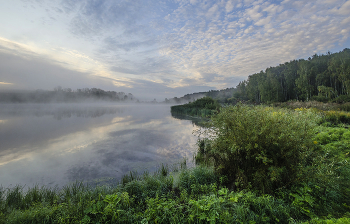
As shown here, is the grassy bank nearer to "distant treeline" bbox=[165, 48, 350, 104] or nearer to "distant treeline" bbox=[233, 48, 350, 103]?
"distant treeline" bbox=[165, 48, 350, 104]

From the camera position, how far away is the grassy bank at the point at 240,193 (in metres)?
3.06

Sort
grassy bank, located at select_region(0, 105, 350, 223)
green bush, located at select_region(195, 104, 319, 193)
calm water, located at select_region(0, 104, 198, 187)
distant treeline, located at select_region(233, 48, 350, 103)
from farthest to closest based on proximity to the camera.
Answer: distant treeline, located at select_region(233, 48, 350, 103) < calm water, located at select_region(0, 104, 198, 187) < green bush, located at select_region(195, 104, 319, 193) < grassy bank, located at select_region(0, 105, 350, 223)

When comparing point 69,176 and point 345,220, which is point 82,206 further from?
point 345,220

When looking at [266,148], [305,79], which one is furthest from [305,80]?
[266,148]

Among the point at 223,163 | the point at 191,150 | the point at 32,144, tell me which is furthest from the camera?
the point at 32,144

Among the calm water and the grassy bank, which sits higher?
the grassy bank

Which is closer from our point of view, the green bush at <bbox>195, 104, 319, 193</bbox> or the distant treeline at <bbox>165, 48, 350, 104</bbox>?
the green bush at <bbox>195, 104, 319, 193</bbox>

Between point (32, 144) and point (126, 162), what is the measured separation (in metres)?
8.21

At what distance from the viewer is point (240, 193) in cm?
348

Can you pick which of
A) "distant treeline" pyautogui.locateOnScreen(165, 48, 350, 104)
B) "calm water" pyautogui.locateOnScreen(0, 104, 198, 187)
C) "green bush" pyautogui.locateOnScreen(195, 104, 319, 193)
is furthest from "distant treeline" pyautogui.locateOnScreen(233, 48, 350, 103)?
"green bush" pyautogui.locateOnScreen(195, 104, 319, 193)

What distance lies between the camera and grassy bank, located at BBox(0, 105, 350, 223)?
10.1ft

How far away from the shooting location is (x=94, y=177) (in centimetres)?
625

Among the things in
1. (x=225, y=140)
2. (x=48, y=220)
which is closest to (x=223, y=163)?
(x=225, y=140)

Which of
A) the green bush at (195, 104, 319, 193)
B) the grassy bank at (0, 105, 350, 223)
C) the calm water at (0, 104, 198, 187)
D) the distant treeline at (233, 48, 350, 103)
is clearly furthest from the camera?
the distant treeline at (233, 48, 350, 103)
